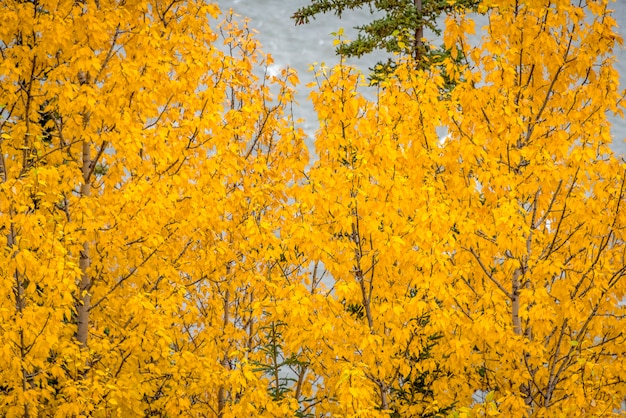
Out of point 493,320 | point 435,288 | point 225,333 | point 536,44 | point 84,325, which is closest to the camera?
point 435,288

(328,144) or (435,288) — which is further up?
(328,144)

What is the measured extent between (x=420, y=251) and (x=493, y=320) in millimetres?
1132

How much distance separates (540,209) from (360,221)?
2.41 m

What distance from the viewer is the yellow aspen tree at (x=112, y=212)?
666cm

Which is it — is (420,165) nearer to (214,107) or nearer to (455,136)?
(455,136)

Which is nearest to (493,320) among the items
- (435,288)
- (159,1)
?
(435,288)

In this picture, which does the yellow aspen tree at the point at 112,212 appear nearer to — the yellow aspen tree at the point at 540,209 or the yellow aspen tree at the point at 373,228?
the yellow aspen tree at the point at 373,228

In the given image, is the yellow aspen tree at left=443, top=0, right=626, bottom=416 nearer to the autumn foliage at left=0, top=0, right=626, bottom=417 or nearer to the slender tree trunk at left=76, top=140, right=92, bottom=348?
the autumn foliage at left=0, top=0, right=626, bottom=417

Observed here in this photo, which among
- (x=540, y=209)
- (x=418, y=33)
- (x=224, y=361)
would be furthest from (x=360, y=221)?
(x=418, y=33)

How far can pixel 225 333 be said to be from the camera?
9.37m

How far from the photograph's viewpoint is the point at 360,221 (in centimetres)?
670

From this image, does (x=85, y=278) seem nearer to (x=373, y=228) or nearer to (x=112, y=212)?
(x=112, y=212)

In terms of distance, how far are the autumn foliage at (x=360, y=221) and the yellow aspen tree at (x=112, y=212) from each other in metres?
0.04

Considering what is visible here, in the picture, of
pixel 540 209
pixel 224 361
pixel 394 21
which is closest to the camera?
pixel 540 209
